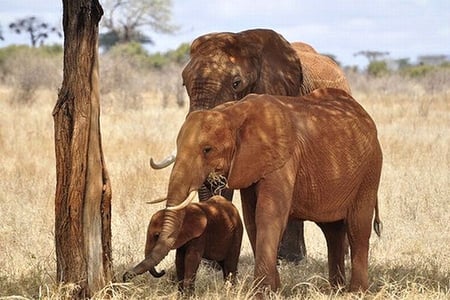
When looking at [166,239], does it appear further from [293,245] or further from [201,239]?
[293,245]

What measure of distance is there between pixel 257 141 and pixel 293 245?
8.70 feet

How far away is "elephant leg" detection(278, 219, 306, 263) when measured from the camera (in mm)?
8453

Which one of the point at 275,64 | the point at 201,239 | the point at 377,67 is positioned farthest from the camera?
the point at 377,67

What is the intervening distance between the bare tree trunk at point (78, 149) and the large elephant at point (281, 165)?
46 cm

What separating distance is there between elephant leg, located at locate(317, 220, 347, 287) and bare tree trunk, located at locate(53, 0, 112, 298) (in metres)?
1.86

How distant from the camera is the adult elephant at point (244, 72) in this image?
25.1ft

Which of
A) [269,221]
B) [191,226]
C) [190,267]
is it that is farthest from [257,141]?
[190,267]

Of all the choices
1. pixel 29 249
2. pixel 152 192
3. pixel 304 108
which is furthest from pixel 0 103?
pixel 304 108

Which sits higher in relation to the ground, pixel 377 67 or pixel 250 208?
pixel 250 208

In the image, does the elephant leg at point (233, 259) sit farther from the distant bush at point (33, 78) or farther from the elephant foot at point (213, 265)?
the distant bush at point (33, 78)

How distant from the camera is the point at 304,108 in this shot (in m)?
6.45

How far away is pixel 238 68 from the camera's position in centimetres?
779

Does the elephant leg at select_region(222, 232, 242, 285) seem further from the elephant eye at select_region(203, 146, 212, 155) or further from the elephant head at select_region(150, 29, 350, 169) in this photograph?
the elephant eye at select_region(203, 146, 212, 155)

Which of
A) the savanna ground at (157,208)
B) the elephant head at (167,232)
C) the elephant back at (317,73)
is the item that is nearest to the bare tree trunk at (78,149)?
the savanna ground at (157,208)
